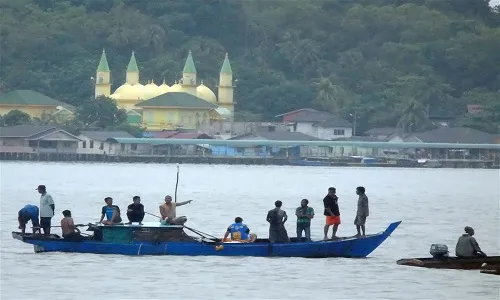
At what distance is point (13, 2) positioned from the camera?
13825cm

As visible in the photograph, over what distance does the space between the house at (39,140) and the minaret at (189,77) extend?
16.7m

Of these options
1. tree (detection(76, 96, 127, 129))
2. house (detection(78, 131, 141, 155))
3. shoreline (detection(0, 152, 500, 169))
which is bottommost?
shoreline (detection(0, 152, 500, 169))

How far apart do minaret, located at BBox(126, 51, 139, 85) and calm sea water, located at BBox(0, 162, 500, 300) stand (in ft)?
109

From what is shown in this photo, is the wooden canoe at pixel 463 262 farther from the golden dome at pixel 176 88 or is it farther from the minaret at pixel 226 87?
the minaret at pixel 226 87

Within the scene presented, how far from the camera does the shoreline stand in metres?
108

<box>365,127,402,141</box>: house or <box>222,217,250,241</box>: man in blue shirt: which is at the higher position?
<box>365,127,402,141</box>: house

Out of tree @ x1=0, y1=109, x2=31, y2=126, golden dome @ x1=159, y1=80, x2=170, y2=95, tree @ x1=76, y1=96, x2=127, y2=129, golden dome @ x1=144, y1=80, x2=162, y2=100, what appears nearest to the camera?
tree @ x1=0, y1=109, x2=31, y2=126

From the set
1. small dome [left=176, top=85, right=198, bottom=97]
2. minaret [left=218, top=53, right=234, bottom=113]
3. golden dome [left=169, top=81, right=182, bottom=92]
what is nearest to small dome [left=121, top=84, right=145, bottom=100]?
golden dome [left=169, top=81, right=182, bottom=92]

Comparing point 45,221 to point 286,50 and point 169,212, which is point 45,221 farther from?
point 286,50

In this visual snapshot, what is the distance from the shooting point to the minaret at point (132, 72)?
410 ft

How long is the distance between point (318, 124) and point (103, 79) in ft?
42.0

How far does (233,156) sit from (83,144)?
31.5 ft

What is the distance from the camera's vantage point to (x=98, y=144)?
11000 centimetres

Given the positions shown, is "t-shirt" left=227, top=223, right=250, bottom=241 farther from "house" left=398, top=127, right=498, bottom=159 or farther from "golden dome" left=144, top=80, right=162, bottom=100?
"golden dome" left=144, top=80, right=162, bottom=100
